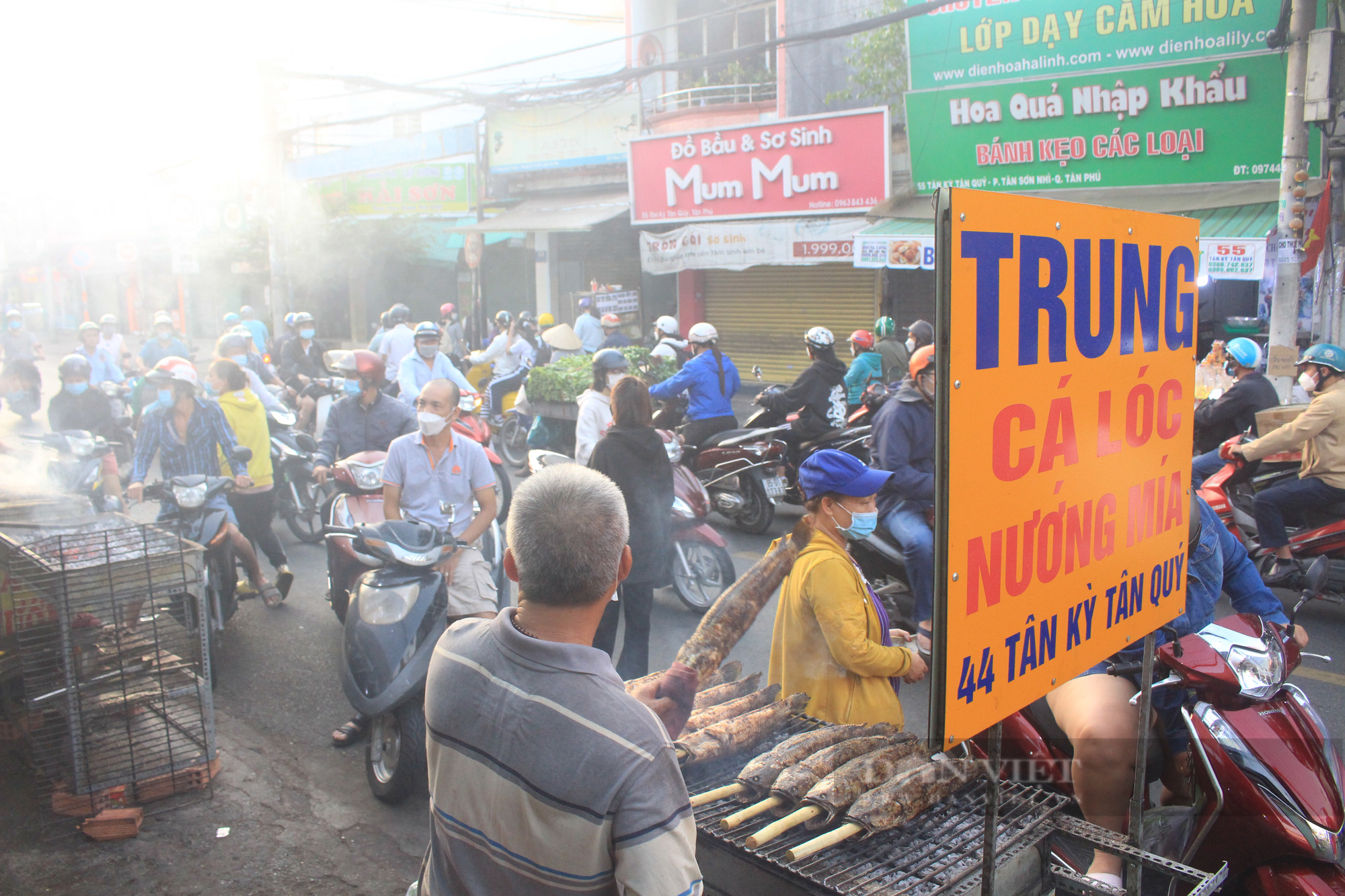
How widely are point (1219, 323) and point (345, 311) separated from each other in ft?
77.7

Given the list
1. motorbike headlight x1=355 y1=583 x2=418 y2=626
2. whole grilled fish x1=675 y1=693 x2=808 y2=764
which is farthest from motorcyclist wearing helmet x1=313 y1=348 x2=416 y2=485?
whole grilled fish x1=675 y1=693 x2=808 y2=764

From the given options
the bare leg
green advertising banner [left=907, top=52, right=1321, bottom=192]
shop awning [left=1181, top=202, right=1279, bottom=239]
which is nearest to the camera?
the bare leg

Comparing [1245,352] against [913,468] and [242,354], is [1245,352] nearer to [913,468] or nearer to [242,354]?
[913,468]

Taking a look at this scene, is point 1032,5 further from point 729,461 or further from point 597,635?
point 597,635

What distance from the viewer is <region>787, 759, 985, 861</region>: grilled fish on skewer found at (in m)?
2.20

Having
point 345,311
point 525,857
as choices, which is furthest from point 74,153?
point 345,311

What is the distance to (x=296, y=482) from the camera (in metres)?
8.51

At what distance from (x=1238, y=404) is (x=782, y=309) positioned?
35.5ft

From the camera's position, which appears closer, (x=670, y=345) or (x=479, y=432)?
(x=479, y=432)

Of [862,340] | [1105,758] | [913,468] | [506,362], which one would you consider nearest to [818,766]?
[1105,758]

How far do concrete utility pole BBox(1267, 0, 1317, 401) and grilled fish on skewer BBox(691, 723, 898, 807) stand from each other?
24.4 feet

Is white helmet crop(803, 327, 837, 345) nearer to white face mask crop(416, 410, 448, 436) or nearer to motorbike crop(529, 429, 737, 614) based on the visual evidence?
motorbike crop(529, 429, 737, 614)

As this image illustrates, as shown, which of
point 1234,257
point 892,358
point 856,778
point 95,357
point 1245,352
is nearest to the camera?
point 856,778

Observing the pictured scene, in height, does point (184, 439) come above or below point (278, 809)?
above
